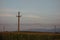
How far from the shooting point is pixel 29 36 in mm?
2596

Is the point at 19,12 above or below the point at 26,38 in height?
above

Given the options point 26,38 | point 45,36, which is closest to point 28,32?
point 26,38

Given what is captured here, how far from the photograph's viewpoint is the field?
255 centimetres

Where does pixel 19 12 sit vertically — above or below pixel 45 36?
above

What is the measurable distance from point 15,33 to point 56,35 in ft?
2.56

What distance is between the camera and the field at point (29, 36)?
255cm

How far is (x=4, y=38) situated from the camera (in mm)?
2619

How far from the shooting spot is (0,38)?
8.68 feet

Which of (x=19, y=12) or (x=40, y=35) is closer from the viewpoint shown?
(x=40, y=35)

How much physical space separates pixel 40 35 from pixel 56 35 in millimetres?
298

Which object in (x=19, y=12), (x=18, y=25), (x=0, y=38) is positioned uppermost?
(x=19, y=12)

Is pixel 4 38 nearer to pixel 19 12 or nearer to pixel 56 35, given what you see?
pixel 19 12

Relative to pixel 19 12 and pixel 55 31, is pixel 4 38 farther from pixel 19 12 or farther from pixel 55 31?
pixel 55 31

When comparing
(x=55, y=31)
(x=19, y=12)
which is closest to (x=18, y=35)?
(x=19, y=12)
